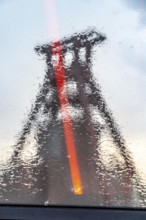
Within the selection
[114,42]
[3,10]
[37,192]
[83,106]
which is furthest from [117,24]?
[37,192]

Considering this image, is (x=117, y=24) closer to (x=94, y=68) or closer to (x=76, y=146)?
(x=94, y=68)

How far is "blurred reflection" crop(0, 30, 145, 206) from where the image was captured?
85 centimetres

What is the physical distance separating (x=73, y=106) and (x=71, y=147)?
133 mm

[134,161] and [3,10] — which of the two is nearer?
[134,161]

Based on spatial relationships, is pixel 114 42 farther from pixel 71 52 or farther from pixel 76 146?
pixel 76 146

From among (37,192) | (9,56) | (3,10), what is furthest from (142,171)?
(3,10)

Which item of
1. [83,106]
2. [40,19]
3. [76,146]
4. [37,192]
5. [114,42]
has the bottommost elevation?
[37,192]

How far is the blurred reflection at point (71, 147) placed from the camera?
0.85m

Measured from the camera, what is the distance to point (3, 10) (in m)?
0.98

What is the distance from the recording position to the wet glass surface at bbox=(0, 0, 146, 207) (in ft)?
A: 2.81

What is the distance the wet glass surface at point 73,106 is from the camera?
0.85 metres

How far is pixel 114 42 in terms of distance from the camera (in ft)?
2.95

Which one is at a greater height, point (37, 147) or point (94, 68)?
point (94, 68)

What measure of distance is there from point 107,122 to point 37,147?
231mm
